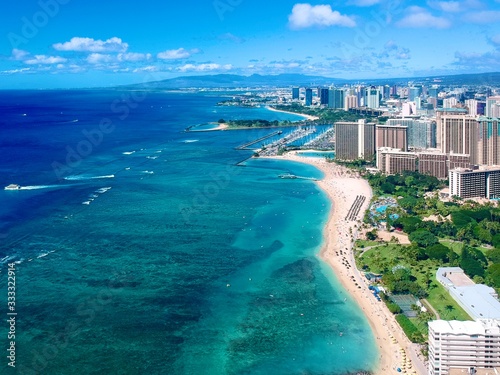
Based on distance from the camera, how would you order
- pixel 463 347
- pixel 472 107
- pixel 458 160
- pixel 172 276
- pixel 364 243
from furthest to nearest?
→ 1. pixel 472 107
2. pixel 458 160
3. pixel 364 243
4. pixel 172 276
5. pixel 463 347

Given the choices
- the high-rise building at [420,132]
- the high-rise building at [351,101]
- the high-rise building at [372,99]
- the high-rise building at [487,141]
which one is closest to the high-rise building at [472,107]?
the high-rise building at [420,132]

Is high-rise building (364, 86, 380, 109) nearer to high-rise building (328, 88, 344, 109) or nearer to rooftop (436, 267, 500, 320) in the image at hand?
high-rise building (328, 88, 344, 109)

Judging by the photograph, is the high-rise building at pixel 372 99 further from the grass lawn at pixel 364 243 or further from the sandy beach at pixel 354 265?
the grass lawn at pixel 364 243

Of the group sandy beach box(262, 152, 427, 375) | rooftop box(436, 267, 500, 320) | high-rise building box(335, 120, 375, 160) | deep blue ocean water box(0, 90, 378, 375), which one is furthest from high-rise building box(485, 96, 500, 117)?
rooftop box(436, 267, 500, 320)

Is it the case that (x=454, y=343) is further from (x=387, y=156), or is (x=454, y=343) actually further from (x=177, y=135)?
(x=177, y=135)

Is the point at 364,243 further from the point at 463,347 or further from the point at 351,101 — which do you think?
the point at 351,101

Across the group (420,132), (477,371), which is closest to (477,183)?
(420,132)
